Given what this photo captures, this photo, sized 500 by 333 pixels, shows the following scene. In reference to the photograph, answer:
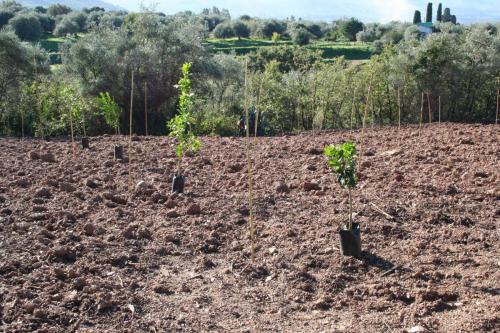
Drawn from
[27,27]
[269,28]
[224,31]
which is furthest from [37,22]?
[269,28]

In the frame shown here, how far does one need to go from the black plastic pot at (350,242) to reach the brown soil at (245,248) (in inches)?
4.7

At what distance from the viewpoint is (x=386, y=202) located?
7.07 meters

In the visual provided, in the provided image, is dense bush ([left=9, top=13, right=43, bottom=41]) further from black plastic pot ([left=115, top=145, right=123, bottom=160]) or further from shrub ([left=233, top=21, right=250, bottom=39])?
black plastic pot ([left=115, top=145, right=123, bottom=160])

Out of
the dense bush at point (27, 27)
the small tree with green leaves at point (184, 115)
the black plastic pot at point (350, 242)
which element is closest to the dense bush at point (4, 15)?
the dense bush at point (27, 27)

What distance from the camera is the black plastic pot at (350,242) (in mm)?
5500

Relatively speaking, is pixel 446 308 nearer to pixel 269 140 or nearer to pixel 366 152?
pixel 366 152

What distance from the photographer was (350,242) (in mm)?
5520

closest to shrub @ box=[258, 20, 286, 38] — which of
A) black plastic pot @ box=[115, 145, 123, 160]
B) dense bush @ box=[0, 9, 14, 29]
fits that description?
dense bush @ box=[0, 9, 14, 29]

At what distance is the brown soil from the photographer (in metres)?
4.46

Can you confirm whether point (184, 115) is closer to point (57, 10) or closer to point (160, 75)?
point (160, 75)

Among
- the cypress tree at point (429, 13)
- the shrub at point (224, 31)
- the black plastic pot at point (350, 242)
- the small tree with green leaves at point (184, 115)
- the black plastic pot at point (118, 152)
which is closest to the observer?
the black plastic pot at point (350, 242)

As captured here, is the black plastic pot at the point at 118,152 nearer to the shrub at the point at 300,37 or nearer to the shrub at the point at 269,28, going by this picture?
the shrub at the point at 300,37

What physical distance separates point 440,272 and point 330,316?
123cm

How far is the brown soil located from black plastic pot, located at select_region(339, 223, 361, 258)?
0.12 m
